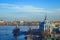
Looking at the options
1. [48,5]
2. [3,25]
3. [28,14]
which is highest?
[48,5]

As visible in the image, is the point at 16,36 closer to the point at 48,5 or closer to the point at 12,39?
the point at 12,39

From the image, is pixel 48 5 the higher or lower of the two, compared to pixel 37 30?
higher

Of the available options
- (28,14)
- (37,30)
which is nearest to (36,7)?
(28,14)

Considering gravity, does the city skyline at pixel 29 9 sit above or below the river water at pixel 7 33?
above

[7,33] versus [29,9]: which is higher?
[29,9]

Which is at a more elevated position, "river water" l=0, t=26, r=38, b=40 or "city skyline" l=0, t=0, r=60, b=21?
"city skyline" l=0, t=0, r=60, b=21

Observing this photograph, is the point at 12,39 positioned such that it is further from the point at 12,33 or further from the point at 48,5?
the point at 48,5
